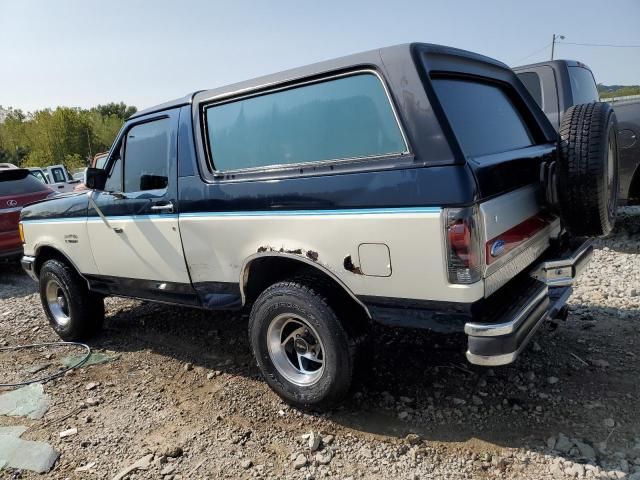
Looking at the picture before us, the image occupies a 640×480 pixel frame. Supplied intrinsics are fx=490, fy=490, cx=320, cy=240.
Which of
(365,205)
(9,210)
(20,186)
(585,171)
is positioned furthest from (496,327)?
(20,186)

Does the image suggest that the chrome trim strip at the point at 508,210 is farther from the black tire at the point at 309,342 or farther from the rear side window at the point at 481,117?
the black tire at the point at 309,342

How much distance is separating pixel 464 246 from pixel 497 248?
0.30 metres

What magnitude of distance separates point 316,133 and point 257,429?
5.95ft

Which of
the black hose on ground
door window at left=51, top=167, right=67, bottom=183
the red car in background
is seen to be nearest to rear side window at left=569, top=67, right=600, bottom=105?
the black hose on ground

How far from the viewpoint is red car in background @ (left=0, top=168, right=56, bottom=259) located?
24.3 ft

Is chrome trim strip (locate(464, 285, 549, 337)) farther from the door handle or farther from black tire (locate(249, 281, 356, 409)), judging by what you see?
the door handle

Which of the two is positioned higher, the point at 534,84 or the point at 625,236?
the point at 534,84

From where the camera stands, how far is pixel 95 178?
4031mm

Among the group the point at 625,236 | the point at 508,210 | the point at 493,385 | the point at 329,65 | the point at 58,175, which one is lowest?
the point at 625,236

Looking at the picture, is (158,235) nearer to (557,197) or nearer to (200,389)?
(200,389)

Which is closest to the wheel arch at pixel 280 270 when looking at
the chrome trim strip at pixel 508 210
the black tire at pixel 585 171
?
the chrome trim strip at pixel 508 210

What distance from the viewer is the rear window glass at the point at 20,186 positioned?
766 centimetres

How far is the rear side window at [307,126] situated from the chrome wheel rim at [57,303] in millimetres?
2637

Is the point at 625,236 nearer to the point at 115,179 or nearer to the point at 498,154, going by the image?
the point at 498,154
